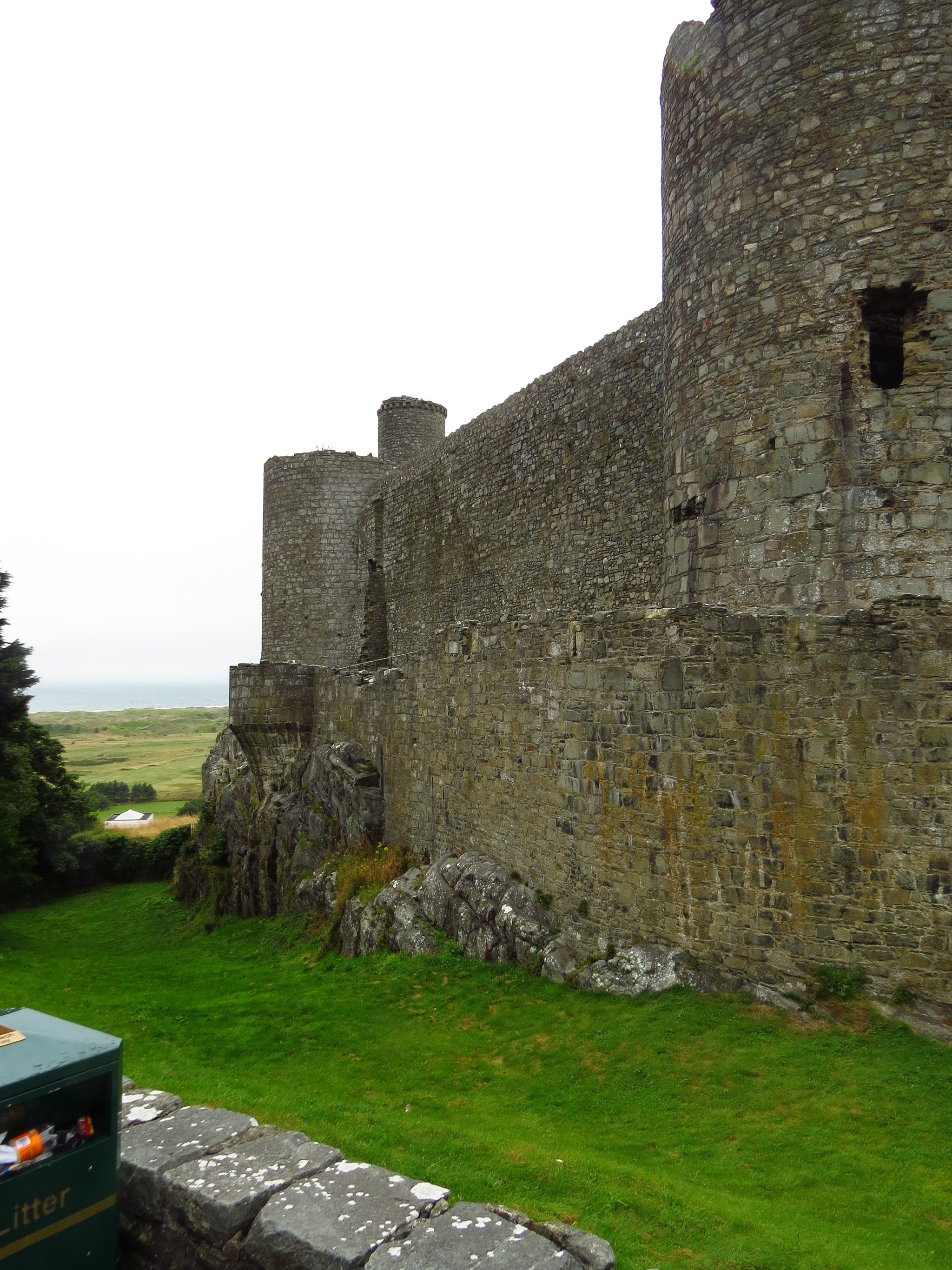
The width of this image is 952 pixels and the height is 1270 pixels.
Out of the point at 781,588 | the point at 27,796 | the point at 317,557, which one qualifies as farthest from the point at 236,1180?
the point at 317,557

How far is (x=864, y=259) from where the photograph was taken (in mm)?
8555

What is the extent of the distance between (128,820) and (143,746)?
72.2 m

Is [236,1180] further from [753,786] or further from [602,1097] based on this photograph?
[753,786]

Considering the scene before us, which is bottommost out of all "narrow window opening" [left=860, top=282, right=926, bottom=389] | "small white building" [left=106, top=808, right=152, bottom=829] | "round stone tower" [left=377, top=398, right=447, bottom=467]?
"small white building" [left=106, top=808, right=152, bottom=829]

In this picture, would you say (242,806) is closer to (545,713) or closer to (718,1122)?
(545,713)

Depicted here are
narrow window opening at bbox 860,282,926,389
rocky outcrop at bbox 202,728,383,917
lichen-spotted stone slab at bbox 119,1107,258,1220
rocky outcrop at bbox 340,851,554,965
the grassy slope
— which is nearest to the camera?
lichen-spotted stone slab at bbox 119,1107,258,1220

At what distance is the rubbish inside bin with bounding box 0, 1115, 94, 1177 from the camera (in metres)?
3.78

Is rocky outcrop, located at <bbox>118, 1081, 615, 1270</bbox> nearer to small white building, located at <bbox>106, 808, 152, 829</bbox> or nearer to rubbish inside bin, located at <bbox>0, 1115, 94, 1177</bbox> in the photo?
rubbish inside bin, located at <bbox>0, 1115, 94, 1177</bbox>

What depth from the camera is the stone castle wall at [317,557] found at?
95.9 feet

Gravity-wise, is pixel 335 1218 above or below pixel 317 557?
below

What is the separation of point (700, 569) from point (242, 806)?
1675 centimetres

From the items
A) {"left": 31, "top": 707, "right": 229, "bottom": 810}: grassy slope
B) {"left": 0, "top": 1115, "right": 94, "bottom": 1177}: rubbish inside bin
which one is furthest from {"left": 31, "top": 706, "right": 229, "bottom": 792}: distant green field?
{"left": 0, "top": 1115, "right": 94, "bottom": 1177}: rubbish inside bin

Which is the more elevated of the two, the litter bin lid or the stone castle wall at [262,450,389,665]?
the stone castle wall at [262,450,389,665]

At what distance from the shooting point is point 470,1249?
373 centimetres
